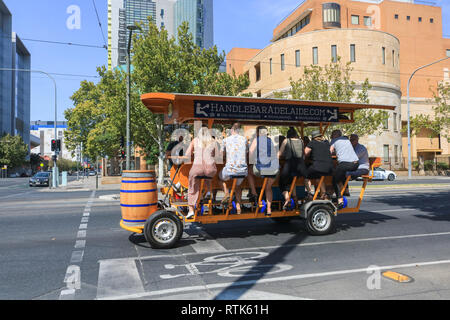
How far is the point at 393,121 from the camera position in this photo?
43.8m

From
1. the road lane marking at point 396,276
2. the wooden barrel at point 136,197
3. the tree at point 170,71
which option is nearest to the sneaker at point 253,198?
the wooden barrel at point 136,197

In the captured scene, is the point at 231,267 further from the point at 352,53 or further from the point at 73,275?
the point at 352,53

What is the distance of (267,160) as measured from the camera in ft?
23.2

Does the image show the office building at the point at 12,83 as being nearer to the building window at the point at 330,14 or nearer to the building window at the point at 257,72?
the building window at the point at 257,72

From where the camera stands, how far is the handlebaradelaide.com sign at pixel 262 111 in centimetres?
679

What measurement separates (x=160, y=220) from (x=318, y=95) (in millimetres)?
18516

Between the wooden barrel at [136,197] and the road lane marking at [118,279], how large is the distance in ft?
3.14

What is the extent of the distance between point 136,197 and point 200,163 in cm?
132

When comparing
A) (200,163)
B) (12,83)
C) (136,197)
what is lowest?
(136,197)

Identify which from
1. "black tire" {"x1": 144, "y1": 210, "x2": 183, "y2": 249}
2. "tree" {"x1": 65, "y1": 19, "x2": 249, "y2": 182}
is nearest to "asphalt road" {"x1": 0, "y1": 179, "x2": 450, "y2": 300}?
"black tire" {"x1": 144, "y1": 210, "x2": 183, "y2": 249}

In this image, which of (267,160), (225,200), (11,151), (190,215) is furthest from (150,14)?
(190,215)
